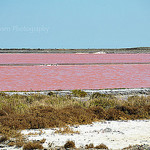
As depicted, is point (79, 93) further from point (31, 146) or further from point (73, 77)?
point (31, 146)

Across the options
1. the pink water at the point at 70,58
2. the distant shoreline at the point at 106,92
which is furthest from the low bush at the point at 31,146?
the pink water at the point at 70,58

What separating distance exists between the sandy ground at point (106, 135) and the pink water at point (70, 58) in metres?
14.8

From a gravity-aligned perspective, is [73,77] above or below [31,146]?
above

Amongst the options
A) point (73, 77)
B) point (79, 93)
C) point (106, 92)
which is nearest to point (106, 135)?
point (79, 93)

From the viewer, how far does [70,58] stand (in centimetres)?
2691

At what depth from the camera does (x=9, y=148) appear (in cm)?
744

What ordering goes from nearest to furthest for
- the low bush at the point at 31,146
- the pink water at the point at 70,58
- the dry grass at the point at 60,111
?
the low bush at the point at 31,146 → the dry grass at the point at 60,111 → the pink water at the point at 70,58

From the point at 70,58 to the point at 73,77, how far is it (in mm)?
6604

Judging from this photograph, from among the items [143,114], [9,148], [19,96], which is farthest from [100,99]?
[9,148]

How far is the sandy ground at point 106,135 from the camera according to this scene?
772 cm

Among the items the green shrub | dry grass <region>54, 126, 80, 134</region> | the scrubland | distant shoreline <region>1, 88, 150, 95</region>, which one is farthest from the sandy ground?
distant shoreline <region>1, 88, 150, 95</region>

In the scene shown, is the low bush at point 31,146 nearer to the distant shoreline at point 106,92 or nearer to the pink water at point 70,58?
the distant shoreline at point 106,92

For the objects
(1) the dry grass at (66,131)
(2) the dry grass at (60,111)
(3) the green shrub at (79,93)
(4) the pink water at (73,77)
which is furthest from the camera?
(4) the pink water at (73,77)

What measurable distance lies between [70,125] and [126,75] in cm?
1199
